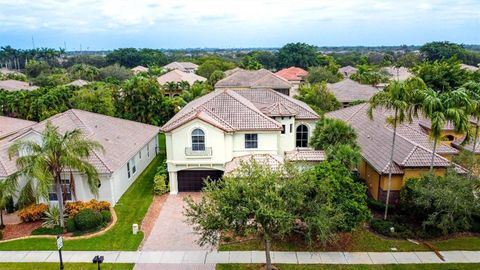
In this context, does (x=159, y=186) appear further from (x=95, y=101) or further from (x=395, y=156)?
(x=95, y=101)

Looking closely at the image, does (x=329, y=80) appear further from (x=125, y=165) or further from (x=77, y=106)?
(x=125, y=165)

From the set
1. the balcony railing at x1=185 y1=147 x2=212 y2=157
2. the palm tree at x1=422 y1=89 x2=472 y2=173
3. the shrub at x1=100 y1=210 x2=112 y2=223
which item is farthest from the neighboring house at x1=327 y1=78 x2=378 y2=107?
the shrub at x1=100 y1=210 x2=112 y2=223

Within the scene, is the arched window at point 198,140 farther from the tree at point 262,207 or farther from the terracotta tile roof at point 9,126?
the terracotta tile roof at point 9,126

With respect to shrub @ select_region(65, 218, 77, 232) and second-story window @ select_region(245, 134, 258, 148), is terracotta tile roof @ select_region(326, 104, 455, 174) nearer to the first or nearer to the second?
second-story window @ select_region(245, 134, 258, 148)

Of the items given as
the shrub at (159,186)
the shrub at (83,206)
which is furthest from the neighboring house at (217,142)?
the shrub at (83,206)

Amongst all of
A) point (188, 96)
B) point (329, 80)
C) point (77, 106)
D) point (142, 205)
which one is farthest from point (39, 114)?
point (329, 80)
